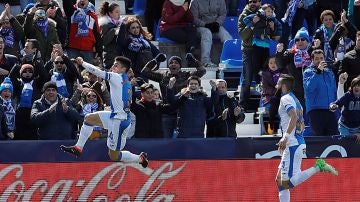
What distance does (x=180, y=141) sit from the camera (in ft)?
62.5

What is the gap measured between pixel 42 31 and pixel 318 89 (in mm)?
4946

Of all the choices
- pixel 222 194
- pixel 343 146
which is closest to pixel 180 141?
pixel 222 194

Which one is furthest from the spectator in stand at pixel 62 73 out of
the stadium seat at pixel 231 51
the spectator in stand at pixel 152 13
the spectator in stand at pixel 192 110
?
the spectator in stand at pixel 152 13

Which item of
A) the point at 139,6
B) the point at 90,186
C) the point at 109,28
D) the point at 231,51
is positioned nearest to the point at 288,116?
the point at 90,186

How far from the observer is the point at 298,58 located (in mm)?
21297

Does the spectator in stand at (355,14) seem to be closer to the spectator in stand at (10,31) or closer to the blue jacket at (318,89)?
the blue jacket at (318,89)

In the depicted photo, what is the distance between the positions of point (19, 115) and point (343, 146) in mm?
4937

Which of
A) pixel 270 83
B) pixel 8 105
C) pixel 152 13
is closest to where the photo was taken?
pixel 8 105

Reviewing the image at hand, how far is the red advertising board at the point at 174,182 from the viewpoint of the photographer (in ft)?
60.6

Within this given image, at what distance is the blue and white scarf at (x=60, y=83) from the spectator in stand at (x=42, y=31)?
1405mm

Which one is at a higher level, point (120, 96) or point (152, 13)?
point (152, 13)

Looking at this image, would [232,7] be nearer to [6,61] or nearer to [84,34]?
[84,34]

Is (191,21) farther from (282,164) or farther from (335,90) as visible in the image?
(282,164)

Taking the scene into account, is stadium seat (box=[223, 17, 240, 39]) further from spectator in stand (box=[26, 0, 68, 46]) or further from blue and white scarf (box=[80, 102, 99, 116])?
blue and white scarf (box=[80, 102, 99, 116])
